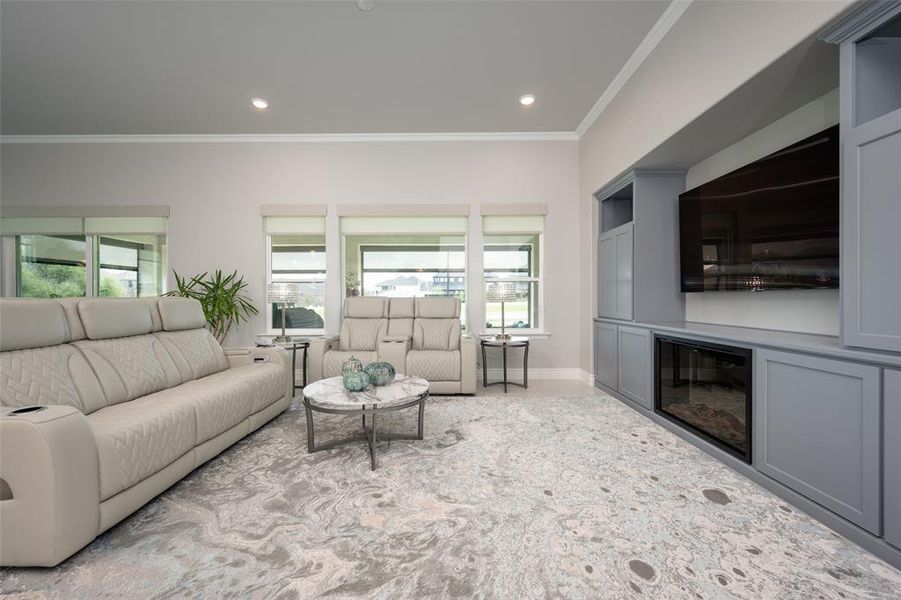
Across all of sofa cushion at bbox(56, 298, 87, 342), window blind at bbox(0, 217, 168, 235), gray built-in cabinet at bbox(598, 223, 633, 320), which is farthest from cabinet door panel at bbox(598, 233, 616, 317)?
window blind at bbox(0, 217, 168, 235)

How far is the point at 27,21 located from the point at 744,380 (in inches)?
217

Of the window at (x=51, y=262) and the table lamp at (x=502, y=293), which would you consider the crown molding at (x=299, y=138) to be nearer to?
the window at (x=51, y=262)

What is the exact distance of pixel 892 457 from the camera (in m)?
1.33

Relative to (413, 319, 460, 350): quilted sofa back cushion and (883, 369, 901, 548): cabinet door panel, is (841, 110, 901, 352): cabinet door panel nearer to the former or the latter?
(883, 369, 901, 548): cabinet door panel

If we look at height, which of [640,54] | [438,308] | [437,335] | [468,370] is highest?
[640,54]

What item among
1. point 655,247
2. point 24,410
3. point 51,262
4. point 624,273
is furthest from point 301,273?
point 655,247

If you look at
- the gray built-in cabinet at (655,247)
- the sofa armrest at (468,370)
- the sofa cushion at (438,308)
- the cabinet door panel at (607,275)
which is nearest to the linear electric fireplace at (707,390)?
the gray built-in cabinet at (655,247)

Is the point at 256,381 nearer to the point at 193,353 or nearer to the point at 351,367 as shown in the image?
the point at 193,353

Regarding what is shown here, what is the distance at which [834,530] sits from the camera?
59.4 inches

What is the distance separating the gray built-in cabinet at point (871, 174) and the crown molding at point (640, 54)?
1.19 metres

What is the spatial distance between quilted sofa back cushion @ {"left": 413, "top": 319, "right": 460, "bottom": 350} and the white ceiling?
2.41 m

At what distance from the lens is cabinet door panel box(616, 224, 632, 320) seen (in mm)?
3275

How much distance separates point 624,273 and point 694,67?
5.50ft

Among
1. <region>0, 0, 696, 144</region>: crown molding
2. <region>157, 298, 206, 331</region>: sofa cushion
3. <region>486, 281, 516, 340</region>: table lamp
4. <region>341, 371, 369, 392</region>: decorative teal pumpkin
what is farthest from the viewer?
<region>0, 0, 696, 144</region>: crown molding
